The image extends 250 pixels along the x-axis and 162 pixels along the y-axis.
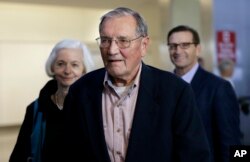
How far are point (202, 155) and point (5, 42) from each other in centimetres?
399

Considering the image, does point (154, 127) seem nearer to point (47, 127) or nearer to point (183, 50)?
point (47, 127)

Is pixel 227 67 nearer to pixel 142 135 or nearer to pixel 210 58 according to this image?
pixel 210 58

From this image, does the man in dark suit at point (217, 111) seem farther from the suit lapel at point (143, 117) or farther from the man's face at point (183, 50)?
the suit lapel at point (143, 117)

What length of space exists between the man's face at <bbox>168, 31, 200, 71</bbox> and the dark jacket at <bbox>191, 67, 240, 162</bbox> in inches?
9.2

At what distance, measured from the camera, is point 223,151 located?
241 centimetres

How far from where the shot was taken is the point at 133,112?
5.10 feet

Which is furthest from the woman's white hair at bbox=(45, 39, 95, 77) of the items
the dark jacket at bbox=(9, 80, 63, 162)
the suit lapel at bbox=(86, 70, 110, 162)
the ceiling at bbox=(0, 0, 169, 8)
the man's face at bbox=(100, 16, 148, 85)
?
the ceiling at bbox=(0, 0, 169, 8)

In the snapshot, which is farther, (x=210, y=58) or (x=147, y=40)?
(x=210, y=58)

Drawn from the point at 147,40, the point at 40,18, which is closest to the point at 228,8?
the point at 40,18

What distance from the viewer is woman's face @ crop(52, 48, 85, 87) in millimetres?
2328

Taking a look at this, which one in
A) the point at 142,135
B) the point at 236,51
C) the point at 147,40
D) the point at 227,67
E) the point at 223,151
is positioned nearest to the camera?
the point at 142,135

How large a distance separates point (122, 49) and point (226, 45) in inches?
222

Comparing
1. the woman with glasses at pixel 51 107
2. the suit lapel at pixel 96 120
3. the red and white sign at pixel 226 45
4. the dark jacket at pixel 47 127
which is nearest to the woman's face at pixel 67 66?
the woman with glasses at pixel 51 107

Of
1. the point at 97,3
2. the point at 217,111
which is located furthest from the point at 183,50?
the point at 97,3
